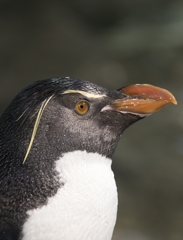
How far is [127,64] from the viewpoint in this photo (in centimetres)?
459

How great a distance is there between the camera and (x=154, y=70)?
4.48 m

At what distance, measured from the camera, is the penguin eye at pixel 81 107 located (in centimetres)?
150

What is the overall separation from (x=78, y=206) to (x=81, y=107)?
0.99 feet

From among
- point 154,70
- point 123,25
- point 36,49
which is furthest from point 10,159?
point 123,25

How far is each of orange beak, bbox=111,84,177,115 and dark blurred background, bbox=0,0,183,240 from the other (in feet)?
5.26

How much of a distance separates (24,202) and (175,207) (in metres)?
1.96

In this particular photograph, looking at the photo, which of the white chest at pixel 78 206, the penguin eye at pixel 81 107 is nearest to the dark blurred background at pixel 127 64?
the white chest at pixel 78 206

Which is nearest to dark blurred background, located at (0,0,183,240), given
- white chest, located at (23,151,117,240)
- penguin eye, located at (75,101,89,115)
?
white chest, located at (23,151,117,240)

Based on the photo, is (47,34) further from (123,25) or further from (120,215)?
(120,215)

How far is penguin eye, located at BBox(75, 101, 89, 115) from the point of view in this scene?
4.93ft

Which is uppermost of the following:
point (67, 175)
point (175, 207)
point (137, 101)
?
point (137, 101)

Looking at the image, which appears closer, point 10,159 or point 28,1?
point 10,159

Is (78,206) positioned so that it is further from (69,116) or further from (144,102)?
(144,102)

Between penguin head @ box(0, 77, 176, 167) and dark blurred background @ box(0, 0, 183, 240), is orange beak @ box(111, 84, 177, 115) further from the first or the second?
dark blurred background @ box(0, 0, 183, 240)
